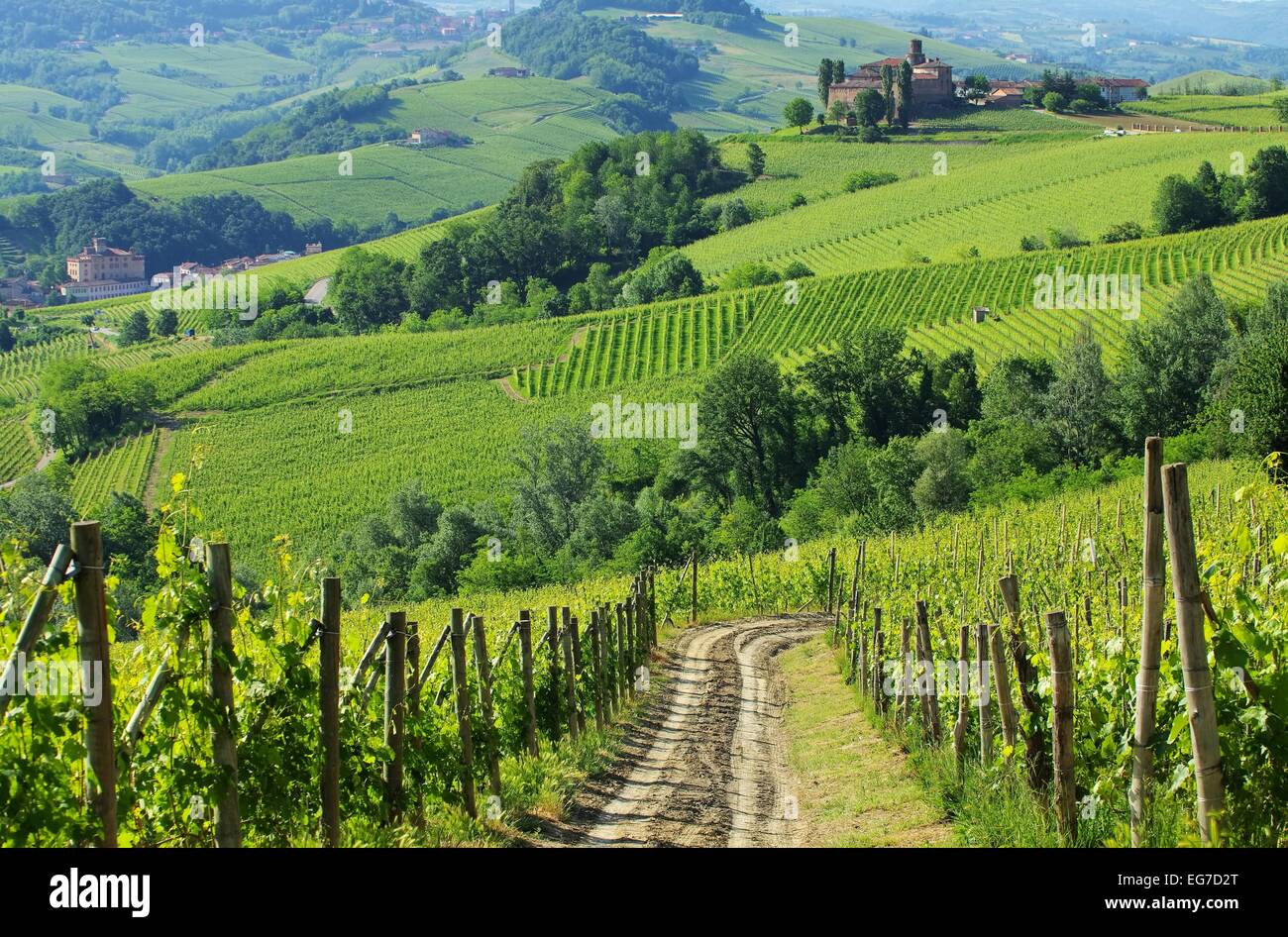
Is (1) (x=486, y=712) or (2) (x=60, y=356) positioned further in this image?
(2) (x=60, y=356)

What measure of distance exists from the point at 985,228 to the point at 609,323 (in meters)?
25.9

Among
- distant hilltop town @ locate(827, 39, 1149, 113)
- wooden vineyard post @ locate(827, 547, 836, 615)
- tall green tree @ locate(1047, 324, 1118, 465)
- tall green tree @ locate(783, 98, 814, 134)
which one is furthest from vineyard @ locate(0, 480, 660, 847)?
tall green tree @ locate(783, 98, 814, 134)

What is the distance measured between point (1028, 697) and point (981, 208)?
89.7 m

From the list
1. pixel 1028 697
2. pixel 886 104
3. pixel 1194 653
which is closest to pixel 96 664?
pixel 1194 653

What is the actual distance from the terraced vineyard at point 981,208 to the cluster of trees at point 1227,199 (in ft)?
13.3

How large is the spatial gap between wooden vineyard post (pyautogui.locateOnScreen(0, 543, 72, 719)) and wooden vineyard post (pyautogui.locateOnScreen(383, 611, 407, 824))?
2650 mm

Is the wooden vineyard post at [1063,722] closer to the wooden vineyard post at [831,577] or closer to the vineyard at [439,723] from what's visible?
the vineyard at [439,723]

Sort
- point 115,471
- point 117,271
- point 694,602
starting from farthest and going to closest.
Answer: point 117,271, point 115,471, point 694,602

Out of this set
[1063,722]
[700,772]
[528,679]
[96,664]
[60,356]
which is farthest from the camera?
[60,356]

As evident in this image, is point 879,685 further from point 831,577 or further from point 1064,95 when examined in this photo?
point 1064,95

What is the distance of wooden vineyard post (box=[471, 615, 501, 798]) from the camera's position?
31.7 ft

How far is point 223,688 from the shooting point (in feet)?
19.6
